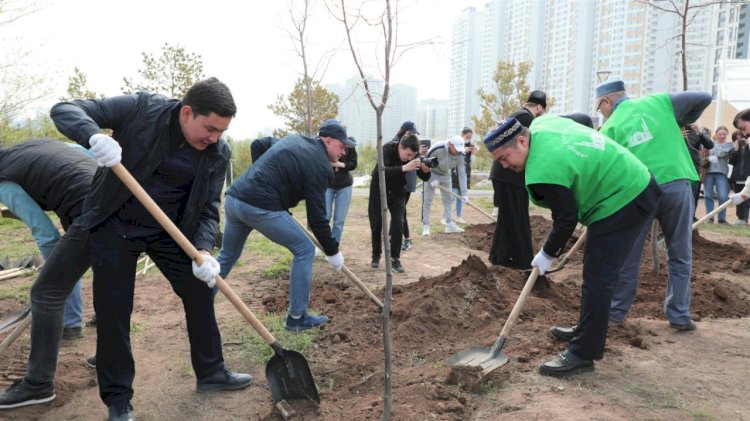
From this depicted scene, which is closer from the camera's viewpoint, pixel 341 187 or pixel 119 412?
pixel 119 412

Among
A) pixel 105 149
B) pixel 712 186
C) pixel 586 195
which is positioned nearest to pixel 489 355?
pixel 586 195

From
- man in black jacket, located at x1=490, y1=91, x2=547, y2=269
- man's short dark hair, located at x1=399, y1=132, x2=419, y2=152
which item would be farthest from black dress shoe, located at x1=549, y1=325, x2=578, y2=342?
man's short dark hair, located at x1=399, y1=132, x2=419, y2=152

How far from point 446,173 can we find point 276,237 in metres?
5.12

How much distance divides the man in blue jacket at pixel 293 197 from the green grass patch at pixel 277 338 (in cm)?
20

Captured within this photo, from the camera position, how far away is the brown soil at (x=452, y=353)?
2.80 m

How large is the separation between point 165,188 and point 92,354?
1818 millimetres

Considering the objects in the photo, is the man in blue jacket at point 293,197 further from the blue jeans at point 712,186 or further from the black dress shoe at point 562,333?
the blue jeans at point 712,186

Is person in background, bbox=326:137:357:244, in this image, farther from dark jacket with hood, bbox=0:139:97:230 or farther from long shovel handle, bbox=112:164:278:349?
long shovel handle, bbox=112:164:278:349

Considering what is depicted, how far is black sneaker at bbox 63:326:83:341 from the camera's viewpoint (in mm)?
3977

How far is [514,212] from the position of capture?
4.69m

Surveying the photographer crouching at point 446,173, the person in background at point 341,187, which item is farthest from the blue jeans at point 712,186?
the person in background at point 341,187

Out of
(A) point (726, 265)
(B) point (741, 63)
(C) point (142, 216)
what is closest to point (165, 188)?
(C) point (142, 216)

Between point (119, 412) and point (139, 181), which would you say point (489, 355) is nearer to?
point (119, 412)

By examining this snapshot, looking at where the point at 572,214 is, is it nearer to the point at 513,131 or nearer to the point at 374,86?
the point at 513,131
